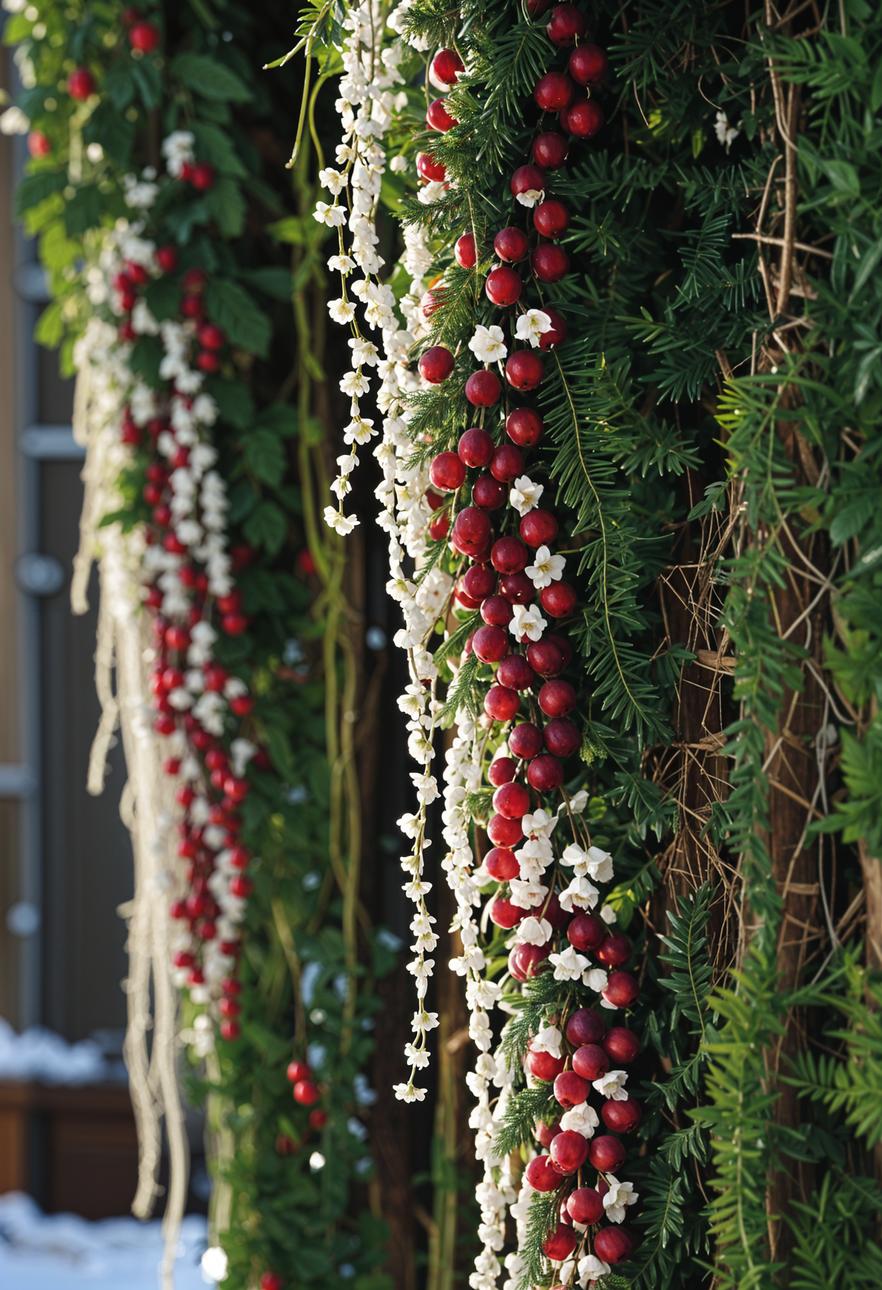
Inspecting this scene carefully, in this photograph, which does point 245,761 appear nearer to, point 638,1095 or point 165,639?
point 165,639

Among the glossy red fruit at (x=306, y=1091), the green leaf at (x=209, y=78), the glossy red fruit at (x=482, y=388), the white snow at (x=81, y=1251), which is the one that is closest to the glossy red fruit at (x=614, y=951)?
the glossy red fruit at (x=482, y=388)

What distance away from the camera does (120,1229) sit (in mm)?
2055

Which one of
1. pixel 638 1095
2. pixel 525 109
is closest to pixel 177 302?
pixel 525 109

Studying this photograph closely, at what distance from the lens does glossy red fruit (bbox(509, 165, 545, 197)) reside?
30.3 inches

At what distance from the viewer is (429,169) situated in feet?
2.67

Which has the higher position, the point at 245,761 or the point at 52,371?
the point at 52,371

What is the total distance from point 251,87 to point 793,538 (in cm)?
95

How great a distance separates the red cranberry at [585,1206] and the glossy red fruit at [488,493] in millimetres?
423

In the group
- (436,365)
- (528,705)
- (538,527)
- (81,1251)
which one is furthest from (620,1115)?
(81,1251)

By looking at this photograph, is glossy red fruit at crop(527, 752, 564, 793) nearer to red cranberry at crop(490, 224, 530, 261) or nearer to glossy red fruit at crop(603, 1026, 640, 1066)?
glossy red fruit at crop(603, 1026, 640, 1066)

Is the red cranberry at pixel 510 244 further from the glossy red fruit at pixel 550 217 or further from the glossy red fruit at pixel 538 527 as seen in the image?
the glossy red fruit at pixel 538 527

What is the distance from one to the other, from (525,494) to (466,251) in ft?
0.51

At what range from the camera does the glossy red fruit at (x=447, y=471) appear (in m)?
0.79

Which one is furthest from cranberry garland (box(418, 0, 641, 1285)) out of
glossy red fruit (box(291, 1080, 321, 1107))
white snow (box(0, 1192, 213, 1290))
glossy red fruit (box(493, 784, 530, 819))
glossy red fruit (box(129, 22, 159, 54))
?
white snow (box(0, 1192, 213, 1290))
